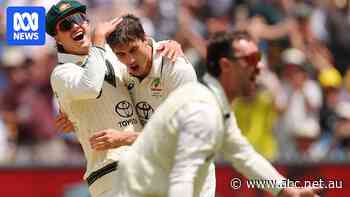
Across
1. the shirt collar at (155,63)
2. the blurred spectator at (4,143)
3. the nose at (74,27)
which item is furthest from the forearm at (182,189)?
the blurred spectator at (4,143)

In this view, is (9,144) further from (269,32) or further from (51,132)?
(269,32)

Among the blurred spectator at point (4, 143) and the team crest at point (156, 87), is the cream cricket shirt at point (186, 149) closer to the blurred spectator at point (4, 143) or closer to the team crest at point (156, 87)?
the team crest at point (156, 87)

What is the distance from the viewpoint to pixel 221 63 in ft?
20.7

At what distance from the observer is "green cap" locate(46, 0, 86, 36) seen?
756cm

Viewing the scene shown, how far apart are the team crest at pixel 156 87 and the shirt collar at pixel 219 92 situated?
4.40 feet

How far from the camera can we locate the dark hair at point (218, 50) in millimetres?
6316

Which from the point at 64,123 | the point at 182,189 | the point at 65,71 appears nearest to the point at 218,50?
the point at 182,189

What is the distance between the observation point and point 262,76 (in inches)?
545

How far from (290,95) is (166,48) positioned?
256 inches

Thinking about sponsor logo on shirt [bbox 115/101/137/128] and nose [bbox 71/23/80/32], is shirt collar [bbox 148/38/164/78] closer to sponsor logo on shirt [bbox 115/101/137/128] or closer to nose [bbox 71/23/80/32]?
sponsor logo on shirt [bbox 115/101/137/128]

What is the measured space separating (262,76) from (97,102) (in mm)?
6418

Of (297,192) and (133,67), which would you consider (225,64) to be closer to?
(297,192)

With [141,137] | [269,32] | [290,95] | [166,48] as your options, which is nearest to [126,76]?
[166,48]

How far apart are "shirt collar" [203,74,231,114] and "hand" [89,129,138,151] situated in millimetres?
1150
